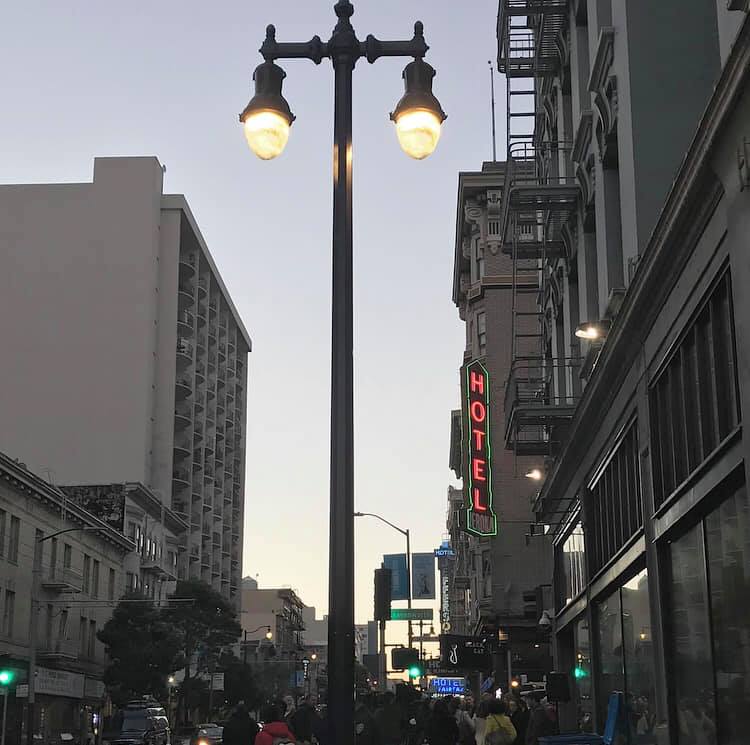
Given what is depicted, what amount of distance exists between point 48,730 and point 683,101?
51596 millimetres

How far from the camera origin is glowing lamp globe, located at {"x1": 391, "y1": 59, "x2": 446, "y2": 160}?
1050cm

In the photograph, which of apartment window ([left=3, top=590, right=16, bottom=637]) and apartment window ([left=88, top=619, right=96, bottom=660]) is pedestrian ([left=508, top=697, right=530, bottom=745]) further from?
apartment window ([left=88, top=619, right=96, bottom=660])

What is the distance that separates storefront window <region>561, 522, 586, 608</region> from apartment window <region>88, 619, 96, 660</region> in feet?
145

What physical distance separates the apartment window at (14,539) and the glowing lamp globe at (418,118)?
49639 mm

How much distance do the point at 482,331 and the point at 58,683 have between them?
93.5ft

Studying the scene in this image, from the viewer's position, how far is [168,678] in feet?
228

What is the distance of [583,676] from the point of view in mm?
27797

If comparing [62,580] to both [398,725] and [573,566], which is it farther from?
[398,725]

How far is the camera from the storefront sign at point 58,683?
58.2m

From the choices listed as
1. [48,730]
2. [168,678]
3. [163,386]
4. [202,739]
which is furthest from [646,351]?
[163,386]

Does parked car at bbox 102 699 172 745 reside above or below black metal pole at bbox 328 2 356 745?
below

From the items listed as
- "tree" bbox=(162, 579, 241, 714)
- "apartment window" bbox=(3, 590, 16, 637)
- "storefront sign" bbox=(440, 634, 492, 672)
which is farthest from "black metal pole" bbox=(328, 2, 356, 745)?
"tree" bbox=(162, 579, 241, 714)

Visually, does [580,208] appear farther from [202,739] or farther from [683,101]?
[202,739]

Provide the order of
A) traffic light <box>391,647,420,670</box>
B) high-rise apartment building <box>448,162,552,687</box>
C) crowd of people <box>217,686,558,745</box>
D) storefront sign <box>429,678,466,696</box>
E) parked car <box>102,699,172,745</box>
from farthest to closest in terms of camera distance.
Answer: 1. storefront sign <box>429,678,466,696</box>
2. high-rise apartment building <box>448,162,552,687</box>
3. parked car <box>102,699,172,745</box>
4. traffic light <box>391,647,420,670</box>
5. crowd of people <box>217,686,558,745</box>
